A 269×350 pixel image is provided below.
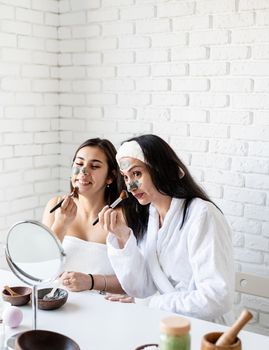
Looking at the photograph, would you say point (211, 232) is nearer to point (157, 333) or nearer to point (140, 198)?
point (140, 198)

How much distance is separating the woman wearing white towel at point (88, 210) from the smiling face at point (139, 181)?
0.30m

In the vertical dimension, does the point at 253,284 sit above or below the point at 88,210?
below

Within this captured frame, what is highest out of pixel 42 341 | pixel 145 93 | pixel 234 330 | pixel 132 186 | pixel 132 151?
pixel 145 93

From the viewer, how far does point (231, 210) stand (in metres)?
2.48

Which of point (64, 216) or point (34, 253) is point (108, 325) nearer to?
point (34, 253)

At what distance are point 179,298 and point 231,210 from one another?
79cm

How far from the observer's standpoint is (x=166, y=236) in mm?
1938

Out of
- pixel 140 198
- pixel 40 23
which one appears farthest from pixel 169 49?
pixel 140 198

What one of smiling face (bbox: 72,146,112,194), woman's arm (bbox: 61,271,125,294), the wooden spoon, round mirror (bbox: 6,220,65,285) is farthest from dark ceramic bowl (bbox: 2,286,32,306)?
smiling face (bbox: 72,146,112,194)

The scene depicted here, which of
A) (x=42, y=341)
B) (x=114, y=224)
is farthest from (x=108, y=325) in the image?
(x=114, y=224)

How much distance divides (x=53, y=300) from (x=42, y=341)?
A: 37 centimetres

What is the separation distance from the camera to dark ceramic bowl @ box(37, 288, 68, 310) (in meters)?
1.61

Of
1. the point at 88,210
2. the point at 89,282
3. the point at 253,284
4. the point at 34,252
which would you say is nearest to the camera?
the point at 34,252

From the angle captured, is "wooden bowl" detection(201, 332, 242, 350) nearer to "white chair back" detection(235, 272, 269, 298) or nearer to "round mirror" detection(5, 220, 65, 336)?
"round mirror" detection(5, 220, 65, 336)
